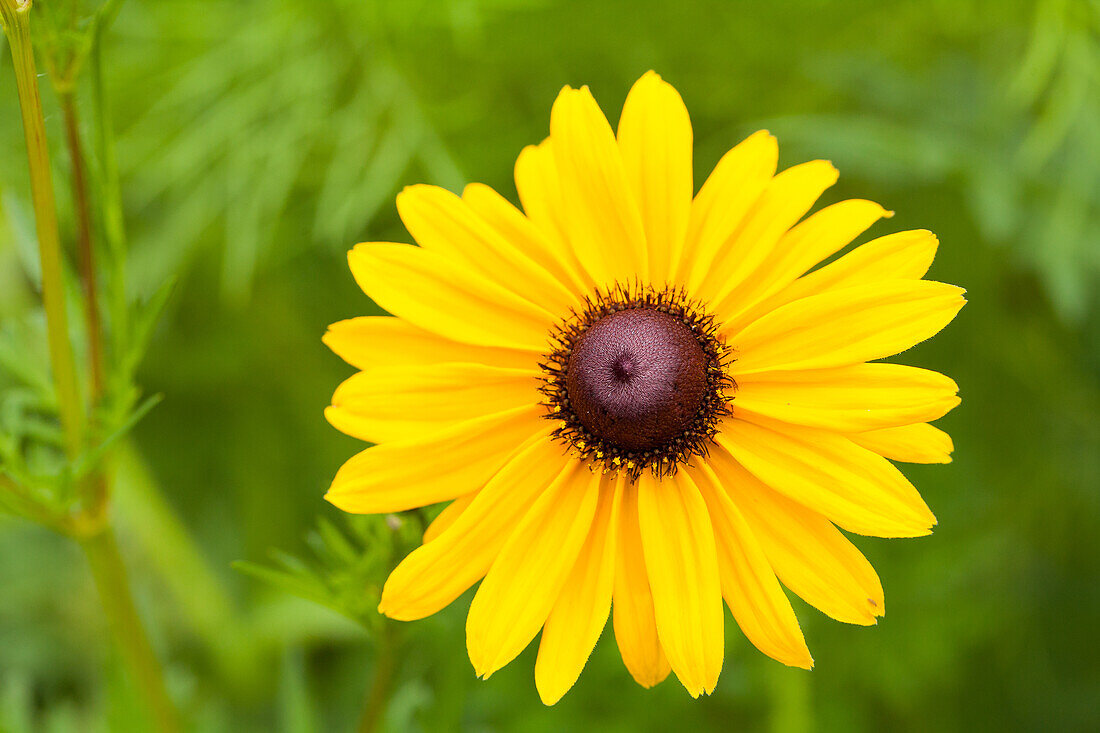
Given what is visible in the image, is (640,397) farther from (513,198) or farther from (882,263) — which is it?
(513,198)

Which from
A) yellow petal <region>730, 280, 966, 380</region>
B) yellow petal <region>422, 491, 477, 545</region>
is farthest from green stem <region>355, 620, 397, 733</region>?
yellow petal <region>730, 280, 966, 380</region>

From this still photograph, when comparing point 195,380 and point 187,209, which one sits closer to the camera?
point 187,209

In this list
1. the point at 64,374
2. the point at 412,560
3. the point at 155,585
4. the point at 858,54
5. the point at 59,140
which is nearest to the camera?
the point at 412,560

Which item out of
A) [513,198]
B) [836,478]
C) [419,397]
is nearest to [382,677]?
[419,397]

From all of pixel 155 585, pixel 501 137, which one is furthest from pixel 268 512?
pixel 501 137

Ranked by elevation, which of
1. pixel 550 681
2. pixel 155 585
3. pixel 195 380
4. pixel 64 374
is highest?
pixel 195 380

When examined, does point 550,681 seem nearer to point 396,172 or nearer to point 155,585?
point 396,172

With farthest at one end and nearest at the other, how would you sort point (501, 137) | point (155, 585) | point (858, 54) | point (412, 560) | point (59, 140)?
1. point (155, 585)
2. point (501, 137)
3. point (858, 54)
4. point (59, 140)
5. point (412, 560)

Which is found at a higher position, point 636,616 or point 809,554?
point 809,554
